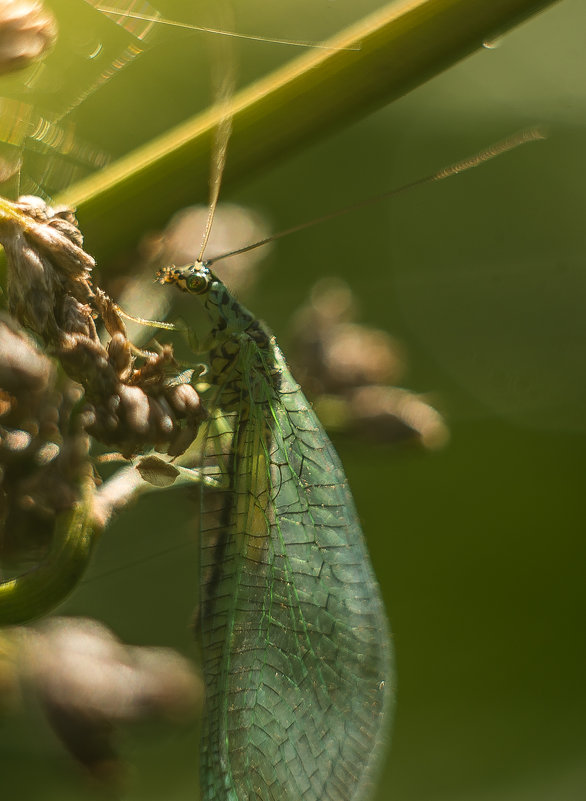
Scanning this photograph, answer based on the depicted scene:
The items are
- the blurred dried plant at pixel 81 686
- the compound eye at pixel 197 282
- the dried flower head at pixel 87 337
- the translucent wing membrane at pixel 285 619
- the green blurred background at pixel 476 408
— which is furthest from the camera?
the green blurred background at pixel 476 408

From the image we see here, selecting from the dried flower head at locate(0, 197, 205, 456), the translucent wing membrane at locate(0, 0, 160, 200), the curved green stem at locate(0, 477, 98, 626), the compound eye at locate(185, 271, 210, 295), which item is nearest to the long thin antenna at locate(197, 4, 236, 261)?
the translucent wing membrane at locate(0, 0, 160, 200)

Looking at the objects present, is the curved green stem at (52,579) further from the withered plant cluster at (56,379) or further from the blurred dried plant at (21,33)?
the blurred dried plant at (21,33)

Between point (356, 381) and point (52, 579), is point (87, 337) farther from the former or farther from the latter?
point (356, 381)

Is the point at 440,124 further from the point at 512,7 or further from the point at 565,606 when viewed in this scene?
the point at 512,7

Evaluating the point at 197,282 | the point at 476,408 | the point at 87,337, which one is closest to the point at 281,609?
the point at 197,282

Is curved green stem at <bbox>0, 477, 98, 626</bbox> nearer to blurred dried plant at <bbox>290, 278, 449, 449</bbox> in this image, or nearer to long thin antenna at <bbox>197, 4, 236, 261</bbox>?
long thin antenna at <bbox>197, 4, 236, 261</bbox>

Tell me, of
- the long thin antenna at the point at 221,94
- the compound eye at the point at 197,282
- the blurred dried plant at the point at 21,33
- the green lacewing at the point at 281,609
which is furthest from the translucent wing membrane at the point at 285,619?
the blurred dried plant at the point at 21,33

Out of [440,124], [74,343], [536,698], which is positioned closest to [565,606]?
[536,698]
